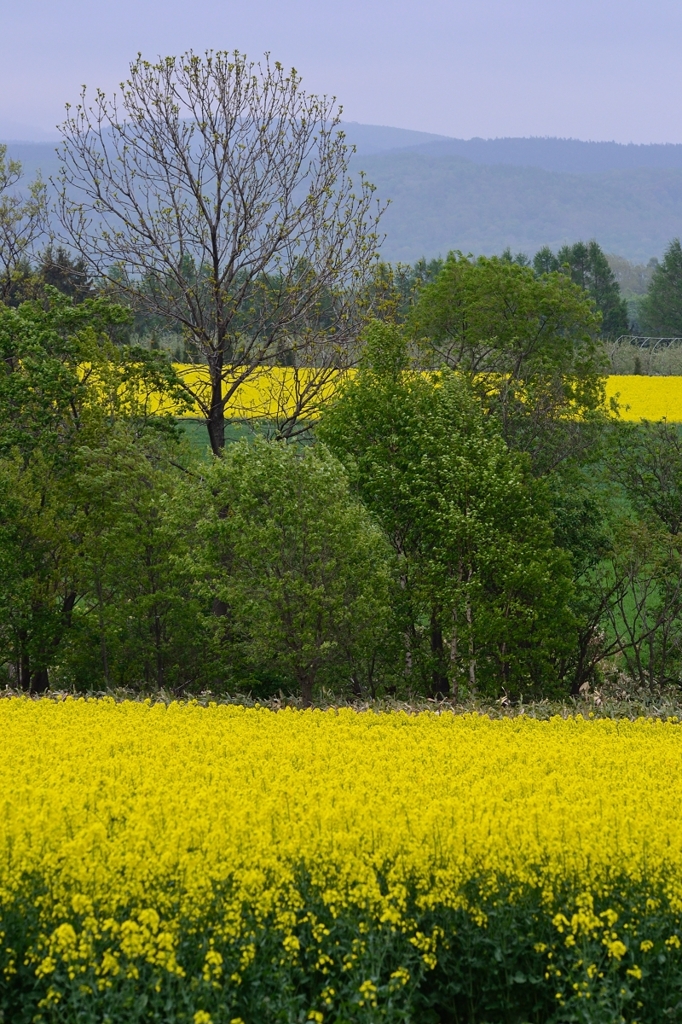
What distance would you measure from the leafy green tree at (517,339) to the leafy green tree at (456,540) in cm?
688

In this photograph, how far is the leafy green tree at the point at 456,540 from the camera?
21797 mm

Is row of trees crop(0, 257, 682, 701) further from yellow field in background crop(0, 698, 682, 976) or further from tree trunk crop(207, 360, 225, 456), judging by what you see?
yellow field in background crop(0, 698, 682, 976)

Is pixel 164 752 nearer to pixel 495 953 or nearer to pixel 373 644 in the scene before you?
pixel 495 953

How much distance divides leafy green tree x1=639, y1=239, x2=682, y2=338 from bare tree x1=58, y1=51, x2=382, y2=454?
9276 cm

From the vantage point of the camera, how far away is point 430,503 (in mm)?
22391

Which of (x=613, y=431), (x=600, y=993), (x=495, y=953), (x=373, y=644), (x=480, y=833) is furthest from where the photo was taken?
(x=613, y=431)

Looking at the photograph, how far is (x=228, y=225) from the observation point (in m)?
26.5

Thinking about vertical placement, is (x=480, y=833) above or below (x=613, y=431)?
below

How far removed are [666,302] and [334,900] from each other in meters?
117

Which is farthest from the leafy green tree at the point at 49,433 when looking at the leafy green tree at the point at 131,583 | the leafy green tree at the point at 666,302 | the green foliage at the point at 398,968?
the leafy green tree at the point at 666,302

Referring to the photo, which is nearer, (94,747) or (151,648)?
(94,747)

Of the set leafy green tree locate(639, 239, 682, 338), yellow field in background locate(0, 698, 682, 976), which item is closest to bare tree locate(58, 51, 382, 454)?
yellow field in background locate(0, 698, 682, 976)

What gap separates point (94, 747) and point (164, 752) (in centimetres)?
93

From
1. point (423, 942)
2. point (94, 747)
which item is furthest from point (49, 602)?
point (423, 942)
